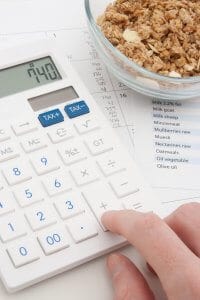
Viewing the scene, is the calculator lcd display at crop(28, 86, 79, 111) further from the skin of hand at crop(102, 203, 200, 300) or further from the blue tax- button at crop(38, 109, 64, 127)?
the skin of hand at crop(102, 203, 200, 300)

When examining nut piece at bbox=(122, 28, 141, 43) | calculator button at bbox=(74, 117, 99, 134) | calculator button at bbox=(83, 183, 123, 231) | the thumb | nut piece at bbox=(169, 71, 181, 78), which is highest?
nut piece at bbox=(122, 28, 141, 43)

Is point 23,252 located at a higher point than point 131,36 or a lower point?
lower

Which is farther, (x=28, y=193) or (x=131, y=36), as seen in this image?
(x=131, y=36)

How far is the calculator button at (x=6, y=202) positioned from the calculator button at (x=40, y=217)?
14 millimetres

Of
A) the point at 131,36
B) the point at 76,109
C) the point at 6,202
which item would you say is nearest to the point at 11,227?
the point at 6,202

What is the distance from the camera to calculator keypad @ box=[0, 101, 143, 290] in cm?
46

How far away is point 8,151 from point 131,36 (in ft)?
0.58

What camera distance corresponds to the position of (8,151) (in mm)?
494

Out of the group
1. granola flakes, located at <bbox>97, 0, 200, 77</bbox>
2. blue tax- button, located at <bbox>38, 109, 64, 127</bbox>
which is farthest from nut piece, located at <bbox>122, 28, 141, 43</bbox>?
blue tax- button, located at <bbox>38, 109, 64, 127</bbox>

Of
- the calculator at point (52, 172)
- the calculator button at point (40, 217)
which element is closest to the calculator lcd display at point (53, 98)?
the calculator at point (52, 172)

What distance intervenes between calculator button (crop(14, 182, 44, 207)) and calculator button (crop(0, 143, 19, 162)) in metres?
0.03

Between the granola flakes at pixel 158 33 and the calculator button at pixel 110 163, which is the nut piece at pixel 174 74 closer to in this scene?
the granola flakes at pixel 158 33

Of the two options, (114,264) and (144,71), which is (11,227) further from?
(144,71)

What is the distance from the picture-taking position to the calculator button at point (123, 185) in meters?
0.49
